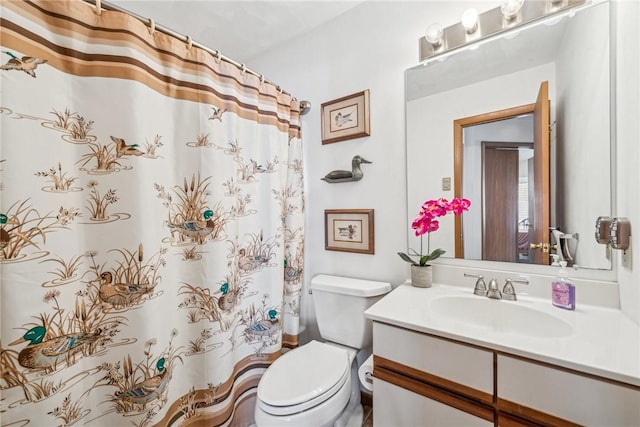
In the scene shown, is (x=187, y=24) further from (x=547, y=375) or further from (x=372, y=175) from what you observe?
(x=547, y=375)

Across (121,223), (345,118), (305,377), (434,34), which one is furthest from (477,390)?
(434,34)

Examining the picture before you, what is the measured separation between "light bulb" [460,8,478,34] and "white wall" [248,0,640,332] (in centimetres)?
9

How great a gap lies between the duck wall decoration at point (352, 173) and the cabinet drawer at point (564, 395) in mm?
1069

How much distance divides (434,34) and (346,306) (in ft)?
4.91

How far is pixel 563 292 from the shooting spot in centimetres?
95

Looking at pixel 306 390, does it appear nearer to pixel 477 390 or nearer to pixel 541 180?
pixel 477 390

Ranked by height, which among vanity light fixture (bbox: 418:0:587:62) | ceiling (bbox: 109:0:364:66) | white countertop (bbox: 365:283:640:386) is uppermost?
ceiling (bbox: 109:0:364:66)

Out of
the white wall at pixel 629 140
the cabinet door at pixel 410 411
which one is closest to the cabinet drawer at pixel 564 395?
the cabinet door at pixel 410 411

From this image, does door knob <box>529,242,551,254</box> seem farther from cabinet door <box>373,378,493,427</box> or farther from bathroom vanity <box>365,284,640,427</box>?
cabinet door <box>373,378,493,427</box>

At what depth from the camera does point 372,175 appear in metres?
1.50

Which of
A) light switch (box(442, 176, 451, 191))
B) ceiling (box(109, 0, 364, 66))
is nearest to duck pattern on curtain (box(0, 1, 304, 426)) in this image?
ceiling (box(109, 0, 364, 66))

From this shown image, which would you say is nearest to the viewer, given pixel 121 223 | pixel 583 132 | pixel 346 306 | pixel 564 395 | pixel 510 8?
pixel 564 395

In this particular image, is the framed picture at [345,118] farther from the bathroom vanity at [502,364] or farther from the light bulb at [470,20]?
the bathroom vanity at [502,364]

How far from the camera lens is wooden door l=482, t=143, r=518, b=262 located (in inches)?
44.9
